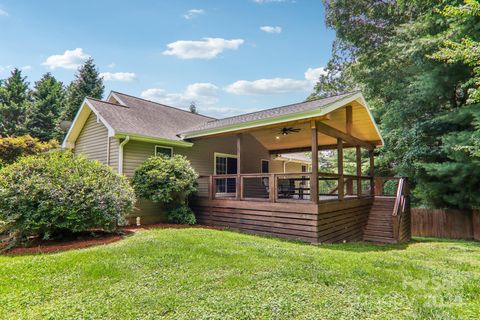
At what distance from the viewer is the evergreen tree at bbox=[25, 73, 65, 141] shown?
88.3ft

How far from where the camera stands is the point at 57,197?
21.0 ft

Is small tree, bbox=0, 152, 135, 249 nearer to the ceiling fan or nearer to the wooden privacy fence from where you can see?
the ceiling fan

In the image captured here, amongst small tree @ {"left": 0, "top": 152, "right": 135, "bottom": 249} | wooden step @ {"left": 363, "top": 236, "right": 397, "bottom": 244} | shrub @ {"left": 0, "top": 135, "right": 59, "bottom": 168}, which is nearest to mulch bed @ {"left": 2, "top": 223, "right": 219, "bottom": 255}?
small tree @ {"left": 0, "top": 152, "right": 135, "bottom": 249}

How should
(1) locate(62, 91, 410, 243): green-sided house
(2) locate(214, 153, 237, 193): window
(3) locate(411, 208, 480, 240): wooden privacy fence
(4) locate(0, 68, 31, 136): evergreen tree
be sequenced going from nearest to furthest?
(1) locate(62, 91, 410, 243): green-sided house → (3) locate(411, 208, 480, 240): wooden privacy fence → (2) locate(214, 153, 237, 193): window → (4) locate(0, 68, 31, 136): evergreen tree

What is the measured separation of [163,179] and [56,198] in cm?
301

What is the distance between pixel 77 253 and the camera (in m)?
5.36

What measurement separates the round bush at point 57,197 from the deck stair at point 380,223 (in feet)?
26.6

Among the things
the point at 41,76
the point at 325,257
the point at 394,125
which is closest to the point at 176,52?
the point at 394,125

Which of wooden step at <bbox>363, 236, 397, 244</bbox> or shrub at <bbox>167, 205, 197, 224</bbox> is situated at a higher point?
shrub at <bbox>167, 205, 197, 224</bbox>

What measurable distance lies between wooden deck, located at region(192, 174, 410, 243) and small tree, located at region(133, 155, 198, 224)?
2.54 ft

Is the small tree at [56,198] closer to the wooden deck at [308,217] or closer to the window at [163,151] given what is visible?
the window at [163,151]

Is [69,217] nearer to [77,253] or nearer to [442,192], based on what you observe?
[77,253]

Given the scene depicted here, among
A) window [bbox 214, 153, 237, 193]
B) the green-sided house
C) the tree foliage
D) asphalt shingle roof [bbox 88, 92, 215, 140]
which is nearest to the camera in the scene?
the green-sided house

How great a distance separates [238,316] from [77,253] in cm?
392
